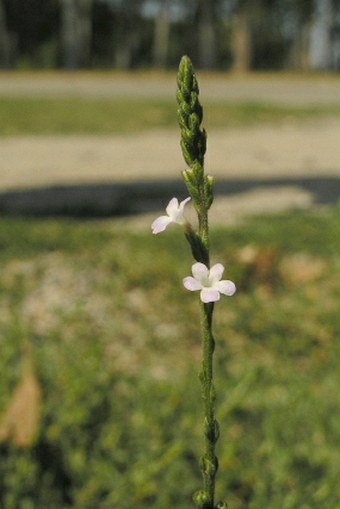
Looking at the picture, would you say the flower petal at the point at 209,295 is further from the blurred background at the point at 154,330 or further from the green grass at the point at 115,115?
the green grass at the point at 115,115

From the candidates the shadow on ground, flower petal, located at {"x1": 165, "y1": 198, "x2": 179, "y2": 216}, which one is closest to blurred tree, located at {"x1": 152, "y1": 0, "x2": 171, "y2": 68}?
the shadow on ground

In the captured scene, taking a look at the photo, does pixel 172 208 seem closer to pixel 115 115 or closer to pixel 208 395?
pixel 208 395

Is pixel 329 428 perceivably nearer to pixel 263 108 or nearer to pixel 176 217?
pixel 176 217

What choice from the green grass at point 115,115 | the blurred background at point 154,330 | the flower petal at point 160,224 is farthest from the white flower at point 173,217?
the green grass at point 115,115

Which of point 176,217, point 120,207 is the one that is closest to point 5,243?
point 120,207

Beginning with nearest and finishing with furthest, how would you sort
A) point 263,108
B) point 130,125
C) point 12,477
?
point 12,477 < point 130,125 < point 263,108

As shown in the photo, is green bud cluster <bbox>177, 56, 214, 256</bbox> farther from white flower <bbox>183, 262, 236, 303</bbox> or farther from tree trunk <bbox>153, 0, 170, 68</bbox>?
tree trunk <bbox>153, 0, 170, 68</bbox>

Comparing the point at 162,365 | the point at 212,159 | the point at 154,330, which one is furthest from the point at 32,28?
the point at 162,365
